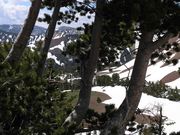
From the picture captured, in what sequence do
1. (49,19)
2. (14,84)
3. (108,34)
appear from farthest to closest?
(49,19)
(108,34)
(14,84)

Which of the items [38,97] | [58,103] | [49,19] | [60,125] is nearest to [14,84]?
[38,97]

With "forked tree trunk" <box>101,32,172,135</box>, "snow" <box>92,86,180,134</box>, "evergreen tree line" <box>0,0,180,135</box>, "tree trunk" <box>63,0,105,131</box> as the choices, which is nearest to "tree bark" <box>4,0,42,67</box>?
"evergreen tree line" <box>0,0,180,135</box>

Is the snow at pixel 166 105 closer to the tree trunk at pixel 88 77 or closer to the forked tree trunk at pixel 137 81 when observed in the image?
the tree trunk at pixel 88 77

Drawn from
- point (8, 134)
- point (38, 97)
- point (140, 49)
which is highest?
point (140, 49)

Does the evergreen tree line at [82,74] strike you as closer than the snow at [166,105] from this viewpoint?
Yes

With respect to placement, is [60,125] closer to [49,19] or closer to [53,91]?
[53,91]

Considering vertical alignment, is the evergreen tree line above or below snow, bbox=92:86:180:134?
above

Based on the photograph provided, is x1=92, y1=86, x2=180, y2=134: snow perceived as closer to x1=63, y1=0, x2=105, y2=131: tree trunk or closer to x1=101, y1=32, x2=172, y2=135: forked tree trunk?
x1=63, y1=0, x2=105, y2=131: tree trunk

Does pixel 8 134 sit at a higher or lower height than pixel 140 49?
lower

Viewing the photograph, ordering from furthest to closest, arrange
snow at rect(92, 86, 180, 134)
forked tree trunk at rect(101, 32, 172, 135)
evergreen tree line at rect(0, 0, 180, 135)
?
snow at rect(92, 86, 180, 134), forked tree trunk at rect(101, 32, 172, 135), evergreen tree line at rect(0, 0, 180, 135)

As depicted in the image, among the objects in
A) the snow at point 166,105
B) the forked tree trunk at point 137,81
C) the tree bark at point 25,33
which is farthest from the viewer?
the snow at point 166,105

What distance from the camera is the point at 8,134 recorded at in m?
12.3

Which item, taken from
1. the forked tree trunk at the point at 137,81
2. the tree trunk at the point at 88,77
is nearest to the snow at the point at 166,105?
the tree trunk at the point at 88,77

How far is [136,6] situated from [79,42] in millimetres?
6025
